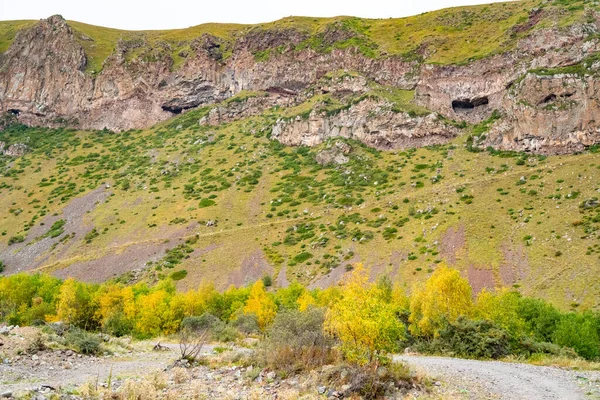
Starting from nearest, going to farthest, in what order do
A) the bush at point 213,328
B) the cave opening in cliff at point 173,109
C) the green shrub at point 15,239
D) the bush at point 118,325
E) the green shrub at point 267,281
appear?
the bush at point 213,328 → the bush at point 118,325 → the green shrub at point 267,281 → the green shrub at point 15,239 → the cave opening in cliff at point 173,109

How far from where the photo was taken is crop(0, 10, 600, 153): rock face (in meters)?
89.2

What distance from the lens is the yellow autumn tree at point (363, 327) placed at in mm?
15742

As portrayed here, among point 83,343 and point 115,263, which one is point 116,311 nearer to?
point 83,343

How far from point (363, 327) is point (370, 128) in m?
97.9

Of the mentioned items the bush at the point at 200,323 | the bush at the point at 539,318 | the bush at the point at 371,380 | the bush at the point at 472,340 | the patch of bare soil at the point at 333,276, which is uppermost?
the bush at the point at 371,380

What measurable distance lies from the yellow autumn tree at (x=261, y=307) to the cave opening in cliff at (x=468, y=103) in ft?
275

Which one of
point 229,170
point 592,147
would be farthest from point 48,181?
point 592,147

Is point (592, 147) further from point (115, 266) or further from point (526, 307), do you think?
point (115, 266)

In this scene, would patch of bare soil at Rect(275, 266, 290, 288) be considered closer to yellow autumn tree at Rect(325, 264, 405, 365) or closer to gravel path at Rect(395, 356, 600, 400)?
gravel path at Rect(395, 356, 600, 400)

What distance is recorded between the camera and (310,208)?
3484 inches

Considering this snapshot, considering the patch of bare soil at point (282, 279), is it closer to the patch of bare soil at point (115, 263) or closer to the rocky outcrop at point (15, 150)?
the patch of bare soil at point (115, 263)

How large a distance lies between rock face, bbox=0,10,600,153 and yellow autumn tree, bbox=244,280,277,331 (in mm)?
65057

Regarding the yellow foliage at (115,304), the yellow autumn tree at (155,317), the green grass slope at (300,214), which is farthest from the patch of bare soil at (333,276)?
the yellow foliage at (115,304)

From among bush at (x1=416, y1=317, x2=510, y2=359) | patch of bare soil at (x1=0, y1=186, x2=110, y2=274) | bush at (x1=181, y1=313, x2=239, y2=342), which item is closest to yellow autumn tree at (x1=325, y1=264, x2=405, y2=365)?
bush at (x1=416, y1=317, x2=510, y2=359)
